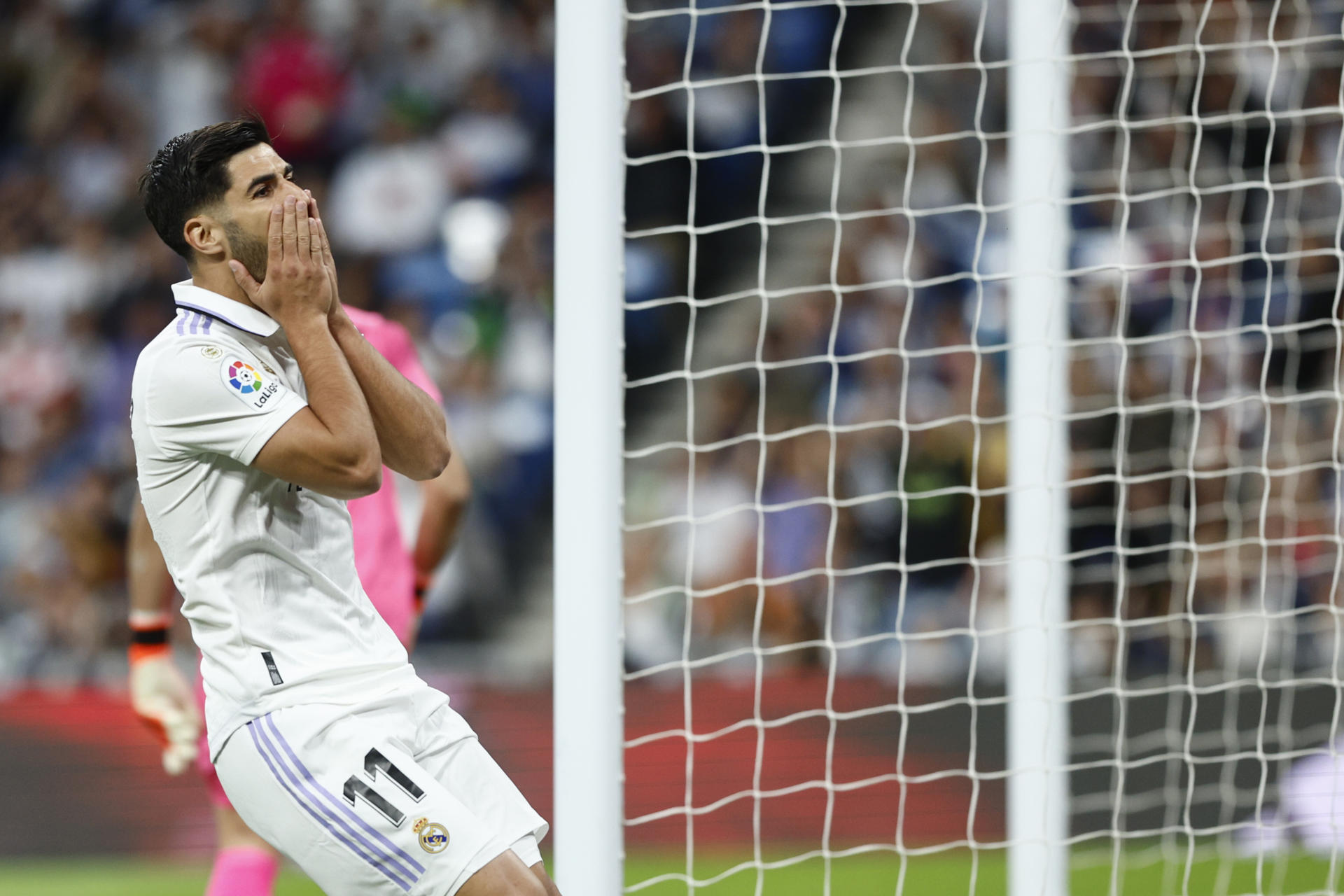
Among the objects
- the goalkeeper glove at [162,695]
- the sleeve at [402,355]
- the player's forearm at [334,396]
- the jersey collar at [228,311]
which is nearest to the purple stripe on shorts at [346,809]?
the player's forearm at [334,396]

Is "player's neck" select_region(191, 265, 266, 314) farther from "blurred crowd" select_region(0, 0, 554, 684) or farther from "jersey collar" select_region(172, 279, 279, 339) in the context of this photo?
"blurred crowd" select_region(0, 0, 554, 684)

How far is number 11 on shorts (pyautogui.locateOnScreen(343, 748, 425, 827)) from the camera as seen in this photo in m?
2.19

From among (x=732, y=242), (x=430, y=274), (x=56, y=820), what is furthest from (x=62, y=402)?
(x=732, y=242)

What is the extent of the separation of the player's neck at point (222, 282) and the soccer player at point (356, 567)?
66cm

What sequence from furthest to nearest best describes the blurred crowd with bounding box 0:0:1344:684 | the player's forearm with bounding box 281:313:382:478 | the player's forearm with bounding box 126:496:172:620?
the blurred crowd with bounding box 0:0:1344:684 → the player's forearm with bounding box 126:496:172:620 → the player's forearm with bounding box 281:313:382:478

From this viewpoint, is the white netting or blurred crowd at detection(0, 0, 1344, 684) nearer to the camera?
the white netting

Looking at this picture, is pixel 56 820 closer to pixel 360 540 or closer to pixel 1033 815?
pixel 360 540

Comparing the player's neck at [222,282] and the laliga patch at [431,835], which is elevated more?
the player's neck at [222,282]

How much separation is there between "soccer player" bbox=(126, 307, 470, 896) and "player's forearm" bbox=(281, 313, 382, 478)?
0.75 metres

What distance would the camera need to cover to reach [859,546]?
6633mm

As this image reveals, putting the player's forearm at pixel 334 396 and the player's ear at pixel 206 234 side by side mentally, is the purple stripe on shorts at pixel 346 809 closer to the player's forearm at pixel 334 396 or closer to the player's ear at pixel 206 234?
the player's forearm at pixel 334 396

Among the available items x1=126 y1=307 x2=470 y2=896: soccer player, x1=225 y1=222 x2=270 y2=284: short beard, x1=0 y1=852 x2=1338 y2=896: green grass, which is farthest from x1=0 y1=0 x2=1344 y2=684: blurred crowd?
x1=225 y1=222 x2=270 y2=284: short beard

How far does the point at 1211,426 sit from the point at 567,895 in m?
4.66

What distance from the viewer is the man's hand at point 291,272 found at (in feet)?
7.11
